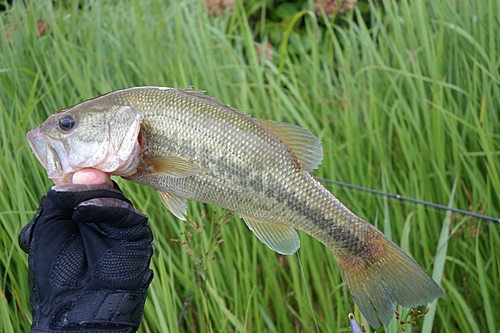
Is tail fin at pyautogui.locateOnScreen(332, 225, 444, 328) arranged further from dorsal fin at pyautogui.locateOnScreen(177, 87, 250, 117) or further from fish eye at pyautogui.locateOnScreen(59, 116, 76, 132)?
fish eye at pyautogui.locateOnScreen(59, 116, 76, 132)

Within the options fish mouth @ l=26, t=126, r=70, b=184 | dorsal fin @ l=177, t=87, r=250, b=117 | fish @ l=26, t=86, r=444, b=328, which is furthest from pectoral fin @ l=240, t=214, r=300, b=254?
fish mouth @ l=26, t=126, r=70, b=184

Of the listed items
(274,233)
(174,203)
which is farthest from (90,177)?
(274,233)

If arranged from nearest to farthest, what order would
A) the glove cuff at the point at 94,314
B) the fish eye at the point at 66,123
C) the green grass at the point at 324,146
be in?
1. the glove cuff at the point at 94,314
2. the fish eye at the point at 66,123
3. the green grass at the point at 324,146

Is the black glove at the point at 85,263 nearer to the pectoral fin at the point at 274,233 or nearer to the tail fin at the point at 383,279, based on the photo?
the pectoral fin at the point at 274,233

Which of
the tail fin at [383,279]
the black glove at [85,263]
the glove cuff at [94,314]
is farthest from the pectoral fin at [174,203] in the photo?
the tail fin at [383,279]

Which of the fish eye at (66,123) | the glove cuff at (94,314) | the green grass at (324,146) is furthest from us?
the green grass at (324,146)

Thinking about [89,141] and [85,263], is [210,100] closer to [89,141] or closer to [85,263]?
[89,141]

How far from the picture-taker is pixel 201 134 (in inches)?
58.1

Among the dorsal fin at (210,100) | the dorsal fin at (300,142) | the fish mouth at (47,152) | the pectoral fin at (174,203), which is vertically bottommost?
the pectoral fin at (174,203)

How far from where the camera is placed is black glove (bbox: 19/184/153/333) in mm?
1348

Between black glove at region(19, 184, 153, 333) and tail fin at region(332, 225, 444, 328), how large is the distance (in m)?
0.52

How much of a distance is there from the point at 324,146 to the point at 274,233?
1085 millimetres

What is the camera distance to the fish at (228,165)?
1.44 m

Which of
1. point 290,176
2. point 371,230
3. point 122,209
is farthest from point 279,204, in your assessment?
point 122,209
